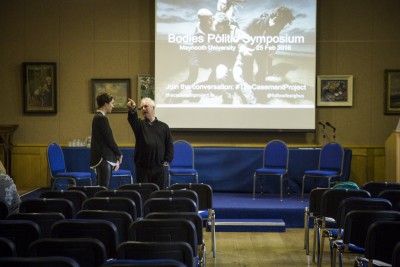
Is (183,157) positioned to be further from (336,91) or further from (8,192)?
(8,192)

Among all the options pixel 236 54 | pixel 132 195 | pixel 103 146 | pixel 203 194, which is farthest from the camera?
pixel 236 54

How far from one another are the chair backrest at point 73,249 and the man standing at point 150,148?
4229 millimetres

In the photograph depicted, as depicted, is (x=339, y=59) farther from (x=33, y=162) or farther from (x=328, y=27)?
(x=33, y=162)

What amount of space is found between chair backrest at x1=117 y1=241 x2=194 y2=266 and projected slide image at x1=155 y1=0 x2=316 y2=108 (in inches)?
332

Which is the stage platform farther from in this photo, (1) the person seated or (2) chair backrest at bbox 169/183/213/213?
(1) the person seated

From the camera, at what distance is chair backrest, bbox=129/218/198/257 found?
4438 millimetres

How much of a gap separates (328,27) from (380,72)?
1.20 meters

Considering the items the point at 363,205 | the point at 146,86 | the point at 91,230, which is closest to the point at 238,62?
the point at 146,86

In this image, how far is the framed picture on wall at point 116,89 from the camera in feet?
41.0

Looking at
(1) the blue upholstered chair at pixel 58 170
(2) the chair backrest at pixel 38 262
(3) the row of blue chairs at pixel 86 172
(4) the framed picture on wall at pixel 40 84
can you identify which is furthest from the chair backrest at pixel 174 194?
(4) the framed picture on wall at pixel 40 84

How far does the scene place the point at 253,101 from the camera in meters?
12.1

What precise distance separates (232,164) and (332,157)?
1663mm

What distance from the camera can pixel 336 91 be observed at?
12.2 m

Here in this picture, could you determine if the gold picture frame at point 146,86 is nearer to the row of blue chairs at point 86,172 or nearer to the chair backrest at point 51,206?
the row of blue chairs at point 86,172
